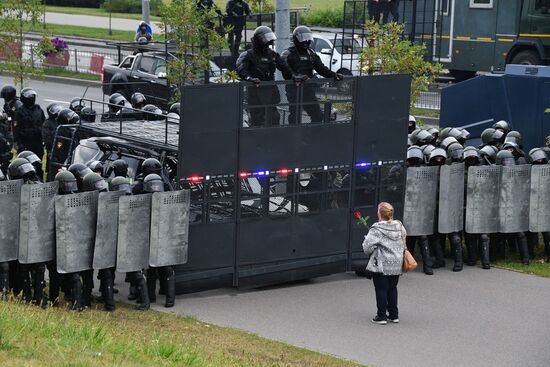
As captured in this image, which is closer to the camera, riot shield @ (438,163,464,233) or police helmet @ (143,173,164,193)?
police helmet @ (143,173,164,193)

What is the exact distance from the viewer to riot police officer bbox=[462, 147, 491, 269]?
53.2 ft

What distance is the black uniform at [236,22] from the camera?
23.8 metres

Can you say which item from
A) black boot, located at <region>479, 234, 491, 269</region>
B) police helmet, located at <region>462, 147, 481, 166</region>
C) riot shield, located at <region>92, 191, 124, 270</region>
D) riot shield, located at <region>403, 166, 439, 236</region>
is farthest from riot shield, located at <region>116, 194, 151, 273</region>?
black boot, located at <region>479, 234, 491, 269</region>

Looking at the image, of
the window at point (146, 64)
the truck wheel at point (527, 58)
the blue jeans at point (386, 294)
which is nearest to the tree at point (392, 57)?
the blue jeans at point (386, 294)

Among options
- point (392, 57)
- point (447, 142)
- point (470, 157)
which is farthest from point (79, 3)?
point (470, 157)

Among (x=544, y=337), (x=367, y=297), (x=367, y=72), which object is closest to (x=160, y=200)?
(x=367, y=297)

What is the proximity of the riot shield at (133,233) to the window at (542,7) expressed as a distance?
20.7m

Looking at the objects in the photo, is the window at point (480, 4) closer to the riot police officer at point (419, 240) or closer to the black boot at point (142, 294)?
the riot police officer at point (419, 240)

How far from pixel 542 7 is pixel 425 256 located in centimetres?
1789

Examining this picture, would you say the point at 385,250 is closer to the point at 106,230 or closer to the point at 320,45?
the point at 106,230

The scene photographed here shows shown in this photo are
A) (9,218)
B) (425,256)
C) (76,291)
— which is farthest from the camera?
(425,256)

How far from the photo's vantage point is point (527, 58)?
3225 centimetres

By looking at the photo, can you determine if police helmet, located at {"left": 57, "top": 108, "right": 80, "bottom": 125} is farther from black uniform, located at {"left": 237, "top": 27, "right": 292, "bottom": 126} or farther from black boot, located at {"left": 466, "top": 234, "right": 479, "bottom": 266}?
black boot, located at {"left": 466, "top": 234, "right": 479, "bottom": 266}

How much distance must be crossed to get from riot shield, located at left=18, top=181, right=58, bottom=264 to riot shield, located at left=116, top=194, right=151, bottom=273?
81 cm
